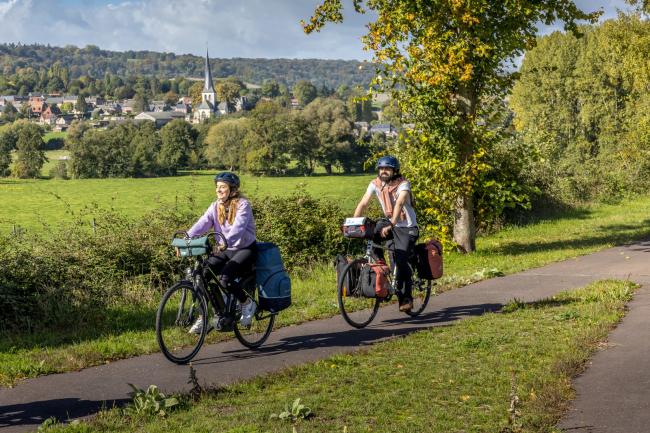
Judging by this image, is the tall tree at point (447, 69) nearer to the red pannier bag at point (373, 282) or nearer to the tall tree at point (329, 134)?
the red pannier bag at point (373, 282)

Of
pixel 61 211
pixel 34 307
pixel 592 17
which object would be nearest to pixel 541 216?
pixel 592 17

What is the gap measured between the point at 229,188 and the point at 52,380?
108 inches

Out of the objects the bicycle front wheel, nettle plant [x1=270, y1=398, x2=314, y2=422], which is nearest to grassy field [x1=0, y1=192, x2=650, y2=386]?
the bicycle front wheel

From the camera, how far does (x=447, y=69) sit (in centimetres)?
1630

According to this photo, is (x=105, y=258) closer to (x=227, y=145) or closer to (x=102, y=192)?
(x=102, y=192)

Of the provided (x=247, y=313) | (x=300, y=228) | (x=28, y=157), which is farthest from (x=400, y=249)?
(x=28, y=157)

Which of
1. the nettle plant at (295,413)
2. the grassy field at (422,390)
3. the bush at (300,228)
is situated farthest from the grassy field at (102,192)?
the nettle plant at (295,413)

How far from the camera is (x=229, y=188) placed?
8.44m

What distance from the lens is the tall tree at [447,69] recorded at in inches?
652

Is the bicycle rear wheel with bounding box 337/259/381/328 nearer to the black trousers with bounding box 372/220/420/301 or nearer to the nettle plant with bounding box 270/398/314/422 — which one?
the black trousers with bounding box 372/220/420/301

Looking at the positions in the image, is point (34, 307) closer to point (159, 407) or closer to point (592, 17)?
point (159, 407)

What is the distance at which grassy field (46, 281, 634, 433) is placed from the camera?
5.75 meters

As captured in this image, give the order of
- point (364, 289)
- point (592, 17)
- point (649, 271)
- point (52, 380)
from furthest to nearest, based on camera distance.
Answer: point (592, 17), point (649, 271), point (364, 289), point (52, 380)

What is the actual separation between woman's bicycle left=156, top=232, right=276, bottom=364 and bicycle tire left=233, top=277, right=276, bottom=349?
13 mm
